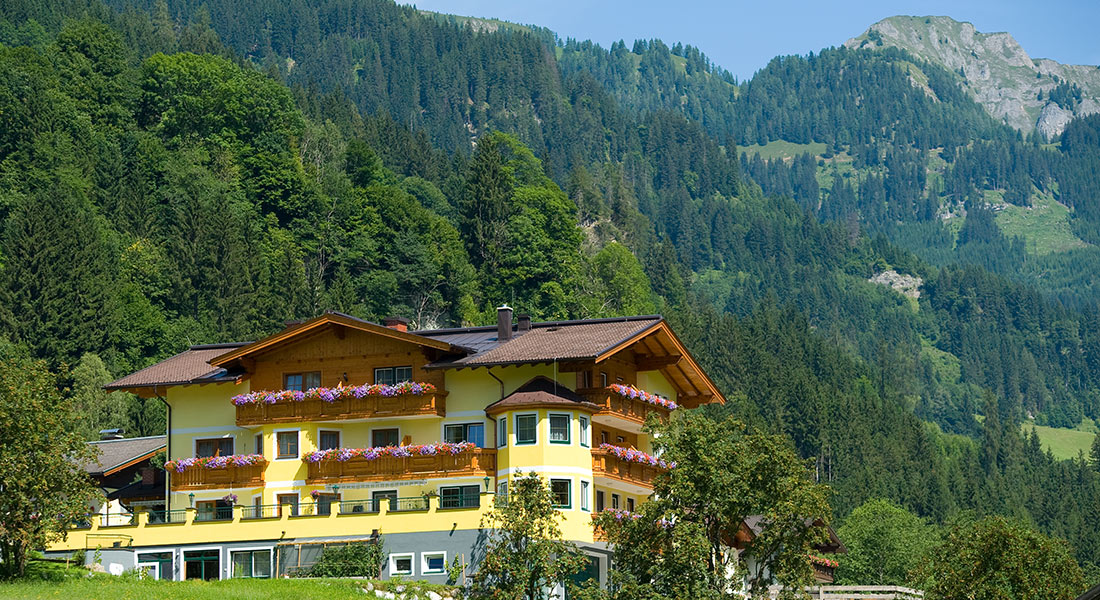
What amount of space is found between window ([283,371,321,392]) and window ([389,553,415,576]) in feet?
32.3

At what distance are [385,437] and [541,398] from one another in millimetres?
8125

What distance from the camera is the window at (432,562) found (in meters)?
65.9

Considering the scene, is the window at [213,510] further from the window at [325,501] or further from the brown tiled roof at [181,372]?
the brown tiled roof at [181,372]

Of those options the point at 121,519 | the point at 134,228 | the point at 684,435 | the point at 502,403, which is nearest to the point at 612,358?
the point at 502,403

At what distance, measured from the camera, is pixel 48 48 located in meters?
179

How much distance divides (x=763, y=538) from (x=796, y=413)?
444 feet

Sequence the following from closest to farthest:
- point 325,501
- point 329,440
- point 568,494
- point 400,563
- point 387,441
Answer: point 400,563
point 568,494
point 325,501
point 387,441
point 329,440

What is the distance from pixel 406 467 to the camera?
70.1 metres

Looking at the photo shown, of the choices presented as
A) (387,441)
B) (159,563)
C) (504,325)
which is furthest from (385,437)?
(159,563)

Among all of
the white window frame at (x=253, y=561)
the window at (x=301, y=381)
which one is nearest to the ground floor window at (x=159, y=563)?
the white window frame at (x=253, y=561)

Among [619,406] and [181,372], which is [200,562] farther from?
[619,406]

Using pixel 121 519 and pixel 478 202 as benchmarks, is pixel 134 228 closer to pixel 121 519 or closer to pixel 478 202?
pixel 478 202

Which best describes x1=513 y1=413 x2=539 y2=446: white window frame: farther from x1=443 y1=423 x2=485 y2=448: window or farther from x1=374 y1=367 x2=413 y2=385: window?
x1=374 y1=367 x2=413 y2=385: window

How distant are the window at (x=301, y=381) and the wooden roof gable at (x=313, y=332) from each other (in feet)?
4.80
